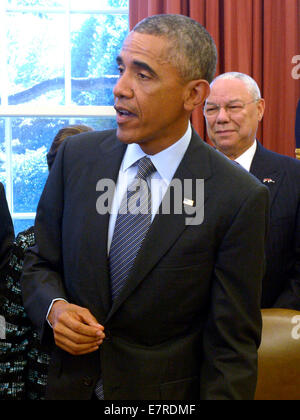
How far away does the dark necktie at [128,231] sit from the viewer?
3.94 ft

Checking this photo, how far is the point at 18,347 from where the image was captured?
5.78ft

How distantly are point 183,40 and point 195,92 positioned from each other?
0.44 feet

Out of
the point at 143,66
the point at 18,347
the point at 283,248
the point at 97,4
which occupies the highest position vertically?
the point at 97,4

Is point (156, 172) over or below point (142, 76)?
below

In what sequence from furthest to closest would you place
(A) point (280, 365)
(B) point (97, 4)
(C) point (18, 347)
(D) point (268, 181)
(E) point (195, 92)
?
(B) point (97, 4) → (D) point (268, 181) → (C) point (18, 347) → (A) point (280, 365) → (E) point (195, 92)

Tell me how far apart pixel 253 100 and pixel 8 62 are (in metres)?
1.86

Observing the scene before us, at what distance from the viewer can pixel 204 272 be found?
1.19 metres

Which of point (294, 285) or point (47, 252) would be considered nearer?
point (47, 252)

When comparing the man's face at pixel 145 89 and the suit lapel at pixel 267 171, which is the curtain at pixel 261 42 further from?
the man's face at pixel 145 89

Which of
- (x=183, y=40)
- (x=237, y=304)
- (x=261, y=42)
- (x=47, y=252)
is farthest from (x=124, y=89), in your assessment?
(x=261, y=42)

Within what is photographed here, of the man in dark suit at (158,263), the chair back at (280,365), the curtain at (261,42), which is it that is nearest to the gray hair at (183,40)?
the man in dark suit at (158,263)

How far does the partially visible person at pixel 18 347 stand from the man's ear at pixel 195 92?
2.38 feet

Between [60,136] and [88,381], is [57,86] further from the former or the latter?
[88,381]
